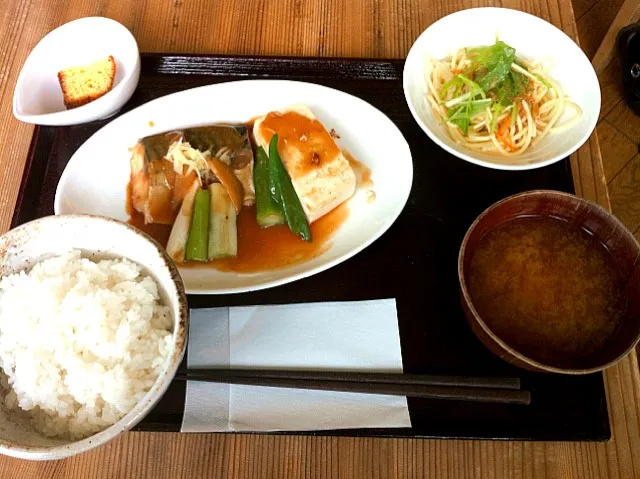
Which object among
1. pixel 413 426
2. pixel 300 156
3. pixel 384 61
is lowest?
pixel 413 426

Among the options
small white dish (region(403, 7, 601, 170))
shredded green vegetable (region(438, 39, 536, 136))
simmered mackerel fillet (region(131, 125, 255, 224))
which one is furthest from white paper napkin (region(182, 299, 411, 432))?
shredded green vegetable (region(438, 39, 536, 136))

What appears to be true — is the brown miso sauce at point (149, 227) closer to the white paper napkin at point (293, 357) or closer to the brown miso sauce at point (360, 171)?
the white paper napkin at point (293, 357)

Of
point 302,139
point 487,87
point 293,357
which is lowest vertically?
point 293,357

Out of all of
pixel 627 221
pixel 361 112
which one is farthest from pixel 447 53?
pixel 627 221

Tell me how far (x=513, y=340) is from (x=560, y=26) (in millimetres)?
1302

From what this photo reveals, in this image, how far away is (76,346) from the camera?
1.14m

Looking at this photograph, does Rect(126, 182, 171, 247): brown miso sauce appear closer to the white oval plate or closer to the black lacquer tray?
the white oval plate

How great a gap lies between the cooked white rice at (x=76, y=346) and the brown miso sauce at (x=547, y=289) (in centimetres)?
81

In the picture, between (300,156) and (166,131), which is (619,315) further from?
(166,131)

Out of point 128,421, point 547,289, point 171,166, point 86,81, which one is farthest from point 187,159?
point 547,289

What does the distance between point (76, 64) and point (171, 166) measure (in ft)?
1.82

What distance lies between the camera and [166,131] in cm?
171

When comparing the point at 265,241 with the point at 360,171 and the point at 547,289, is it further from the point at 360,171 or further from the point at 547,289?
the point at 547,289

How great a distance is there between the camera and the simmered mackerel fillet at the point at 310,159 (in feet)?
5.19
